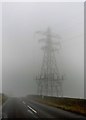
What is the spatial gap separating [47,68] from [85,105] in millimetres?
15644

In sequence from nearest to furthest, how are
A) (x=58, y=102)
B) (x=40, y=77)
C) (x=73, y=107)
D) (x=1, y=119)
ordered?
(x=1, y=119)
(x=73, y=107)
(x=58, y=102)
(x=40, y=77)

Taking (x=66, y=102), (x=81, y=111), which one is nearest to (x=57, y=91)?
(x=66, y=102)

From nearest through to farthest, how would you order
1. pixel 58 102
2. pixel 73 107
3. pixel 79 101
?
pixel 79 101 → pixel 73 107 → pixel 58 102

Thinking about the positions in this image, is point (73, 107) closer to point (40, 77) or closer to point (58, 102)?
point (58, 102)

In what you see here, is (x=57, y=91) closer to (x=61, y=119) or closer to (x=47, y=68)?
(x=47, y=68)

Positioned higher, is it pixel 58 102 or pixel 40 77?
pixel 40 77

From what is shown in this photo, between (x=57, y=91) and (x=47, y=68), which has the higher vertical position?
(x=47, y=68)

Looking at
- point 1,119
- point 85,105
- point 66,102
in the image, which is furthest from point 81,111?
point 1,119

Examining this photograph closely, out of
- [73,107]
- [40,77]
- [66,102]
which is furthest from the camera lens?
[40,77]

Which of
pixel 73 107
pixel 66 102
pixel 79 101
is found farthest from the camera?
pixel 66 102

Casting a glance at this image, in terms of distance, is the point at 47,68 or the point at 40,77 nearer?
the point at 47,68

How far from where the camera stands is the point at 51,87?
1692 inches

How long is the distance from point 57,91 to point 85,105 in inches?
752

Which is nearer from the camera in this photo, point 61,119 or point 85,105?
point 61,119
